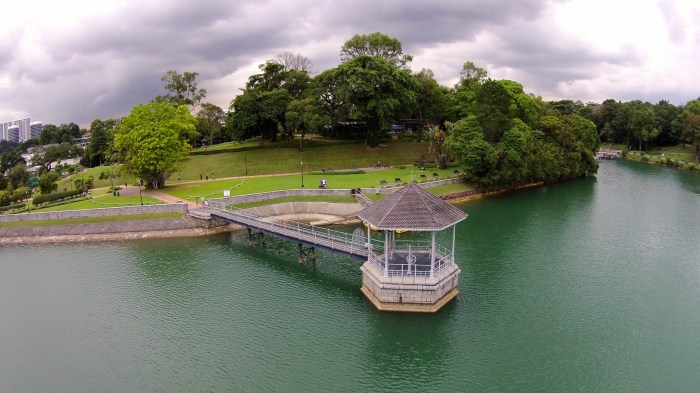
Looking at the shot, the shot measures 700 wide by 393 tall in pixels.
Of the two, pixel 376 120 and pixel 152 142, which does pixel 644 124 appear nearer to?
pixel 376 120

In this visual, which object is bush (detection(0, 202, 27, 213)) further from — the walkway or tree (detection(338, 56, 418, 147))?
tree (detection(338, 56, 418, 147))

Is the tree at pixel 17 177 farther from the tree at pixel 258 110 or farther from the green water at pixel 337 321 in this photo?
the green water at pixel 337 321

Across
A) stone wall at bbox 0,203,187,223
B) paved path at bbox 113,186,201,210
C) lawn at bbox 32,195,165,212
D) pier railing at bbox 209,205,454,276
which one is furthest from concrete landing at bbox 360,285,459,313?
lawn at bbox 32,195,165,212

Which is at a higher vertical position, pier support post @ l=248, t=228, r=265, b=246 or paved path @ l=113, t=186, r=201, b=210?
paved path @ l=113, t=186, r=201, b=210

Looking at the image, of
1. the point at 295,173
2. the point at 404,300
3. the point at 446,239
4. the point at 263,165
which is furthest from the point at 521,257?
the point at 263,165

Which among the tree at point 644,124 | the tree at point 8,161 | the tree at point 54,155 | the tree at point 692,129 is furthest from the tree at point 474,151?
the tree at point 8,161
